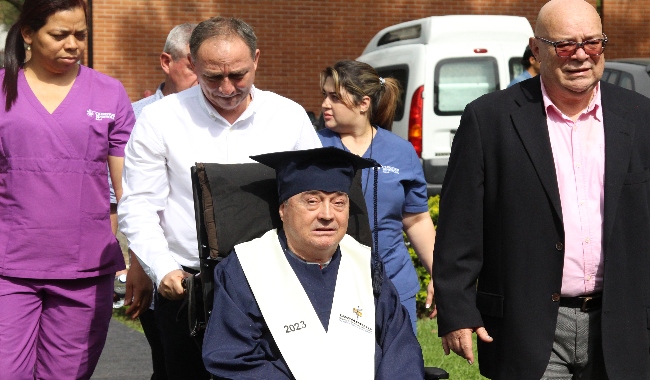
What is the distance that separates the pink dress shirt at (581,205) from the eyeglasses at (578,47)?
294mm

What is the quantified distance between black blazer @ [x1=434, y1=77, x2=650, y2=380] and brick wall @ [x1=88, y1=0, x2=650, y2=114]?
1527 cm

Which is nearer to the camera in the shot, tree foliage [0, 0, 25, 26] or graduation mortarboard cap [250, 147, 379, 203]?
graduation mortarboard cap [250, 147, 379, 203]

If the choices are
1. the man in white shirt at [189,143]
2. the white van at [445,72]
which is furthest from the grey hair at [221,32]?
the white van at [445,72]

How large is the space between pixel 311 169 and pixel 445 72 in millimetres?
9687

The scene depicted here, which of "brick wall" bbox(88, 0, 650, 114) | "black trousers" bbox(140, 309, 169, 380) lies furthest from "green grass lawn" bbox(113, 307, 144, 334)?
"brick wall" bbox(88, 0, 650, 114)

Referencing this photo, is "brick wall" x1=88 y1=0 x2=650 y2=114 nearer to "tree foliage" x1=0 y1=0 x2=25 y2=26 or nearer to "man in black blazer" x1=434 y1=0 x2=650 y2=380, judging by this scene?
"tree foliage" x1=0 y1=0 x2=25 y2=26

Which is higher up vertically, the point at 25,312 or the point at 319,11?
the point at 319,11

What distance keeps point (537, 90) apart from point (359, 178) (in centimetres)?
87

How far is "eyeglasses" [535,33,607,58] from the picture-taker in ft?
13.3

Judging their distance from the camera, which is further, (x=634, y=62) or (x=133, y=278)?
(x=634, y=62)

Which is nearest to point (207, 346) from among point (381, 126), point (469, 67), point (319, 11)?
point (381, 126)

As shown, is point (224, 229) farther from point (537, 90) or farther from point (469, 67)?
point (469, 67)

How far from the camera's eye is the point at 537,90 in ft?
14.0

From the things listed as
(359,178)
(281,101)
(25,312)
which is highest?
(281,101)
